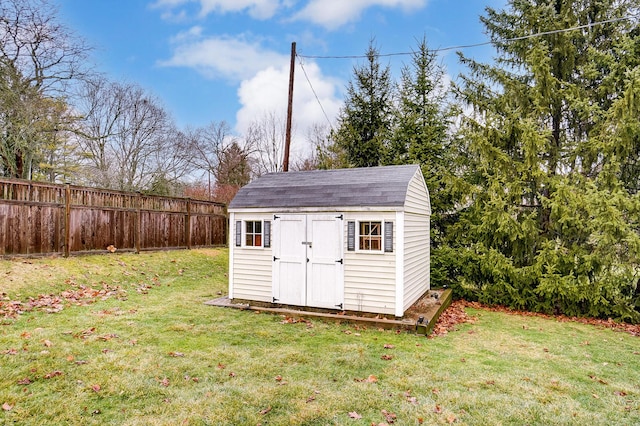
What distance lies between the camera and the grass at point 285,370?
3328mm

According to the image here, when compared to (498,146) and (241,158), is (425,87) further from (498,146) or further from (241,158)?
(241,158)

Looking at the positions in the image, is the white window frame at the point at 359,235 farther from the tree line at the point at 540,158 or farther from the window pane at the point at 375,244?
the tree line at the point at 540,158

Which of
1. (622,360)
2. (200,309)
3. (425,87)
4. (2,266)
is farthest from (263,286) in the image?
(425,87)

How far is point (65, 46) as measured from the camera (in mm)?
11492

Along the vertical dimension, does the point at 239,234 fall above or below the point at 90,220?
below

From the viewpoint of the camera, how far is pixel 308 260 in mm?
7035

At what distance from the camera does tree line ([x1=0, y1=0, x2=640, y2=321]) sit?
24.6 ft

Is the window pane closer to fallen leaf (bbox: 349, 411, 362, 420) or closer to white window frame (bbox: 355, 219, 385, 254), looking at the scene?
white window frame (bbox: 355, 219, 385, 254)

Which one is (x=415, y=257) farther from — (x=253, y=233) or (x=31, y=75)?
(x=31, y=75)

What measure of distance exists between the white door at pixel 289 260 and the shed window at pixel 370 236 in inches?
45.0

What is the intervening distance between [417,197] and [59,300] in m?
7.29

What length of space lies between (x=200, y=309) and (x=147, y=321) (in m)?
1.19

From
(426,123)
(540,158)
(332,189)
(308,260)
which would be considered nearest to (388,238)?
(332,189)

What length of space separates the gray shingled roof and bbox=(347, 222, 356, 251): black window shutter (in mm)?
390
